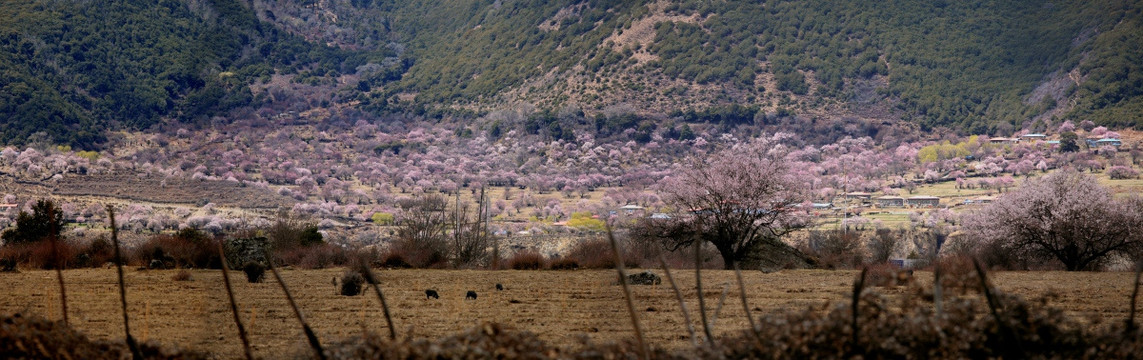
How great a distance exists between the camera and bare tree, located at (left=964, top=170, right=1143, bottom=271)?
2805 centimetres

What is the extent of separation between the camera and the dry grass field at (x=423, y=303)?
10484 millimetres

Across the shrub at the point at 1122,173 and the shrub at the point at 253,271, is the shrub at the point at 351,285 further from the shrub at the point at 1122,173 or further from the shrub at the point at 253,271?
the shrub at the point at 1122,173

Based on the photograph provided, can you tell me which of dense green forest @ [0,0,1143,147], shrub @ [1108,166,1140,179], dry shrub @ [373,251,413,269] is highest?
dense green forest @ [0,0,1143,147]

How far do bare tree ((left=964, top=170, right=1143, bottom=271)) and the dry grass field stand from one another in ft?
23.4

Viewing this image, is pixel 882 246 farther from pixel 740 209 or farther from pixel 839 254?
pixel 740 209

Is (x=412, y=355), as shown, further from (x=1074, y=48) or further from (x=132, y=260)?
(x=1074, y=48)

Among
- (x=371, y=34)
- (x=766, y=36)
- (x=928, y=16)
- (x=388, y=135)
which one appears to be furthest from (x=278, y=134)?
(x=928, y=16)

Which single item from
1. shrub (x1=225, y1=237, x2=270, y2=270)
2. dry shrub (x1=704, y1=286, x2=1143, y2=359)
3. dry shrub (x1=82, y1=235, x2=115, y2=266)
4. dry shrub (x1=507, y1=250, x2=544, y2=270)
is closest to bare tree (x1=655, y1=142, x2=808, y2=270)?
Answer: dry shrub (x1=507, y1=250, x2=544, y2=270)

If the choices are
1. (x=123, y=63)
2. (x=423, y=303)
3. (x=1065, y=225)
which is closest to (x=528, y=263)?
(x=423, y=303)

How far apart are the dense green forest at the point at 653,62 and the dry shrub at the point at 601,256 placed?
67.7 metres

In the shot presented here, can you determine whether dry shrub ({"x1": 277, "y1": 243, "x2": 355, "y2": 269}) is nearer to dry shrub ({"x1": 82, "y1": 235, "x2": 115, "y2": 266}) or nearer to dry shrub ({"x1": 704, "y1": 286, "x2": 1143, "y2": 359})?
dry shrub ({"x1": 82, "y1": 235, "x2": 115, "y2": 266})

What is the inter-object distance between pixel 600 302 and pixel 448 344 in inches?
348

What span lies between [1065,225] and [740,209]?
941 centimetres

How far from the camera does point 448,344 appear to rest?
Answer: 222 inches
